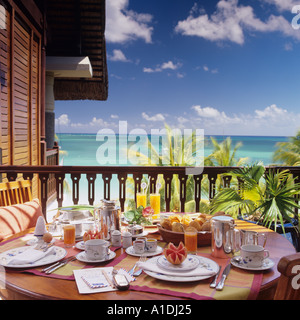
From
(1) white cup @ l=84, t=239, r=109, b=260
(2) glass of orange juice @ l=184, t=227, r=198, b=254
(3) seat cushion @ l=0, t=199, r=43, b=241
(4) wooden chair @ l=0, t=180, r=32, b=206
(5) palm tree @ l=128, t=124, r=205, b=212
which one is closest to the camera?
(1) white cup @ l=84, t=239, r=109, b=260

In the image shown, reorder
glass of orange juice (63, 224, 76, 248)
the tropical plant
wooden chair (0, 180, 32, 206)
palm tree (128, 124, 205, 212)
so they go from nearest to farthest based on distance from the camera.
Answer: glass of orange juice (63, 224, 76, 248)
wooden chair (0, 180, 32, 206)
the tropical plant
palm tree (128, 124, 205, 212)

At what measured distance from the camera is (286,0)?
55.8 metres

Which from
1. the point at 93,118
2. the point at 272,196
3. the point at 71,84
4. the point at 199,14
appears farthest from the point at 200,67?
the point at 272,196

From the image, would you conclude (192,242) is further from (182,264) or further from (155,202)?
(155,202)

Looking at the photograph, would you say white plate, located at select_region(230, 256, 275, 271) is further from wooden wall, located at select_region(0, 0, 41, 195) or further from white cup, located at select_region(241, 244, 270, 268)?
wooden wall, located at select_region(0, 0, 41, 195)

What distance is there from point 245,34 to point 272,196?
56.3 m

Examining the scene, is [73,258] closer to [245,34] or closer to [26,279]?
[26,279]

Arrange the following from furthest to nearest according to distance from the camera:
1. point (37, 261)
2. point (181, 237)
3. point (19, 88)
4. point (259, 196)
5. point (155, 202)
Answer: point (19, 88), point (259, 196), point (155, 202), point (181, 237), point (37, 261)

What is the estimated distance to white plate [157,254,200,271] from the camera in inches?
50.9

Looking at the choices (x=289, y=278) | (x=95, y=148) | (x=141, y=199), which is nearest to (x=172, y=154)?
(x=141, y=199)

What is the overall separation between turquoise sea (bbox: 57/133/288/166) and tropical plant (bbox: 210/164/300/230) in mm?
33651

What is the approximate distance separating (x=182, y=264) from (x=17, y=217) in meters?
1.41

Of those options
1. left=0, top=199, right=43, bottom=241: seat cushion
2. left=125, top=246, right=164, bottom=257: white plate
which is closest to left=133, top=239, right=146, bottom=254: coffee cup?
left=125, top=246, right=164, bottom=257: white plate

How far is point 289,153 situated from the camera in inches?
623
